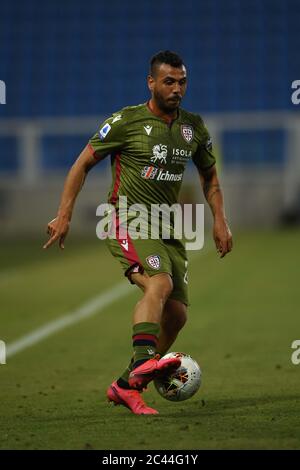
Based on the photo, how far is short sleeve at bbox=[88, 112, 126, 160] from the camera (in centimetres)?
682

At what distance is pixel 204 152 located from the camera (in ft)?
23.8

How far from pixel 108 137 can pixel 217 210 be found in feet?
3.14

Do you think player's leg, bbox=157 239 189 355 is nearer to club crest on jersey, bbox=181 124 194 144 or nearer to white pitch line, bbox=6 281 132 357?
club crest on jersey, bbox=181 124 194 144

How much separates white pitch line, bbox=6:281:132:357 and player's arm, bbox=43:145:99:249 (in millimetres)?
3114

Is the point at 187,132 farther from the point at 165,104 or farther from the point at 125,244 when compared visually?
the point at 125,244

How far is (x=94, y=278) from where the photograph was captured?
16.8 meters

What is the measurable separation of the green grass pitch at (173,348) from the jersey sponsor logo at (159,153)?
155 cm

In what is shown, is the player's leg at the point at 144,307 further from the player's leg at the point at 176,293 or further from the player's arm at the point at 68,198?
the player's arm at the point at 68,198

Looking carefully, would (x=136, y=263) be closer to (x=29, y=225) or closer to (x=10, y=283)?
(x=10, y=283)

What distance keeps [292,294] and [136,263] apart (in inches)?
305
